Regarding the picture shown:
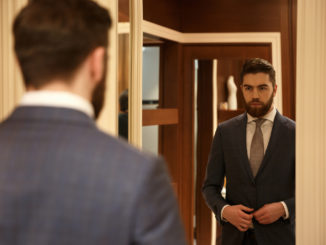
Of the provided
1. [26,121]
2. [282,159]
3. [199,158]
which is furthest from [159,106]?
[26,121]

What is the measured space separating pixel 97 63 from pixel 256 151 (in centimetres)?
175

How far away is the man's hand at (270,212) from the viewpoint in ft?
7.35

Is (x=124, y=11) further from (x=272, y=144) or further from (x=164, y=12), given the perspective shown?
(x=164, y=12)

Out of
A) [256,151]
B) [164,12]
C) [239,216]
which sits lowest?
[239,216]

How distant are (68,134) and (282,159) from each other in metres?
1.73

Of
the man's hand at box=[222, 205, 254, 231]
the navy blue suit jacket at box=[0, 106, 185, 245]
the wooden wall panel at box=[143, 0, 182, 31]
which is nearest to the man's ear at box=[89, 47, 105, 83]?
the navy blue suit jacket at box=[0, 106, 185, 245]

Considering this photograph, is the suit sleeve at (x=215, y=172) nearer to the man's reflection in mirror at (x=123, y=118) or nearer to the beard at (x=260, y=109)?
the beard at (x=260, y=109)

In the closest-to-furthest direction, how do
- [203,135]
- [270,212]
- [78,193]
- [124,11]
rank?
1. [78,193]
2. [270,212]
3. [124,11]
4. [203,135]

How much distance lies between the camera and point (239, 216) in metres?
2.28

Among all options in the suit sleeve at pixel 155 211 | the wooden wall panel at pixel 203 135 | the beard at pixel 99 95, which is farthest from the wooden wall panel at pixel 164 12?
the suit sleeve at pixel 155 211

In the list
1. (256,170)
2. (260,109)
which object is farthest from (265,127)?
(256,170)

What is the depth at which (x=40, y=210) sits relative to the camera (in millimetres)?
750

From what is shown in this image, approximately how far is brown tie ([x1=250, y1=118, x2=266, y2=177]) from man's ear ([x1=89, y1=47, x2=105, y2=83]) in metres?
1.72

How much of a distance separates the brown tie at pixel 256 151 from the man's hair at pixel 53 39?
1.75 metres
